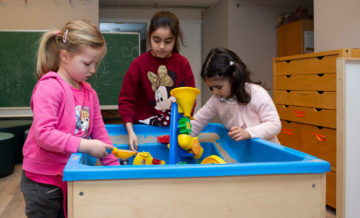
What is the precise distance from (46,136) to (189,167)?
1.37 feet

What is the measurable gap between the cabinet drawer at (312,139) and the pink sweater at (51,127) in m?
1.65

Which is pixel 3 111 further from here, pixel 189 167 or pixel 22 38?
pixel 189 167

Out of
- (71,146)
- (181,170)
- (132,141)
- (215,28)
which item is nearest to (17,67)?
(215,28)

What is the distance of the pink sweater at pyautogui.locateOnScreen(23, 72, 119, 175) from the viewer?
0.82 metres

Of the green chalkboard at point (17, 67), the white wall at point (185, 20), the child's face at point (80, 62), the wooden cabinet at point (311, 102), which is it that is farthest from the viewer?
the white wall at point (185, 20)

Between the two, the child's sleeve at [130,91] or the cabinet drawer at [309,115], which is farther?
the cabinet drawer at [309,115]

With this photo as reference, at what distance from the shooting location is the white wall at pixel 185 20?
4902mm

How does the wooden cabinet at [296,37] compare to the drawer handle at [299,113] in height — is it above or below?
above

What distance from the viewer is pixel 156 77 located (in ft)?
5.06

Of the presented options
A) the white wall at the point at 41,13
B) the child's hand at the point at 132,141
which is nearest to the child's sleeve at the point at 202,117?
the child's hand at the point at 132,141

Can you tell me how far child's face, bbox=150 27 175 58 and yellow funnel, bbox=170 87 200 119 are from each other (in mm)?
465

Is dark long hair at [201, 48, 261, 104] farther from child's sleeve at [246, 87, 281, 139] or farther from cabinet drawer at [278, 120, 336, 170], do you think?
cabinet drawer at [278, 120, 336, 170]

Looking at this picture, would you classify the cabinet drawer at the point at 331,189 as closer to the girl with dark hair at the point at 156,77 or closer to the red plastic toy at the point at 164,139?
the girl with dark hair at the point at 156,77

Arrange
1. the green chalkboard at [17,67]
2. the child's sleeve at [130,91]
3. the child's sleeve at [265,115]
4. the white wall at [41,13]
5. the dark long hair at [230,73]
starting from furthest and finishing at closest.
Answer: the white wall at [41,13], the green chalkboard at [17,67], the child's sleeve at [130,91], the dark long hair at [230,73], the child's sleeve at [265,115]
